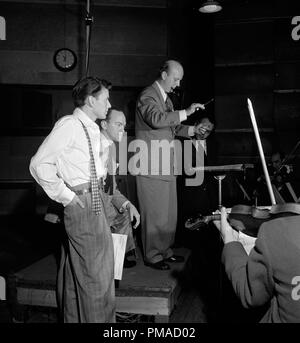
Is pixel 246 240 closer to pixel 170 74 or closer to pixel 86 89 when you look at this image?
pixel 86 89

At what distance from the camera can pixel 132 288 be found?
2686 millimetres

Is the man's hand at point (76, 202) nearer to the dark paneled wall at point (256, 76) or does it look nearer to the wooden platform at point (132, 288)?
the wooden platform at point (132, 288)

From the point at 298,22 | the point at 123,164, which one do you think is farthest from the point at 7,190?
the point at 298,22

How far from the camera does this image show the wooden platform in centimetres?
268

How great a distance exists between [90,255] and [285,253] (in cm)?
116

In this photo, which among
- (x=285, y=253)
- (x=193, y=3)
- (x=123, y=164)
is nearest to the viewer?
(x=285, y=253)

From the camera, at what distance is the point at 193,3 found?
640 cm

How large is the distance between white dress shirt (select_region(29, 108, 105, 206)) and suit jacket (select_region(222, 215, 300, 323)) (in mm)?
992

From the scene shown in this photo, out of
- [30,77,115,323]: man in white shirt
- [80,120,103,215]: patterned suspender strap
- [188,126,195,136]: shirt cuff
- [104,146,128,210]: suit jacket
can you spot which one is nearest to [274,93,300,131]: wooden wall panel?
[188,126,195,136]: shirt cuff

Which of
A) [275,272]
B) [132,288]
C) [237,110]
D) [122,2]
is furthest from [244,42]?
[275,272]

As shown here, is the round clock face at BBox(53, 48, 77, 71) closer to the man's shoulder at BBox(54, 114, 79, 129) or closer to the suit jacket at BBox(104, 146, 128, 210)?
the suit jacket at BBox(104, 146, 128, 210)

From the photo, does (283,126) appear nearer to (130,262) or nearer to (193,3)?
(193,3)

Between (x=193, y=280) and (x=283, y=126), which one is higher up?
(x=283, y=126)

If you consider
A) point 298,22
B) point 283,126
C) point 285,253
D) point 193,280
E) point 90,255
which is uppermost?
point 298,22
